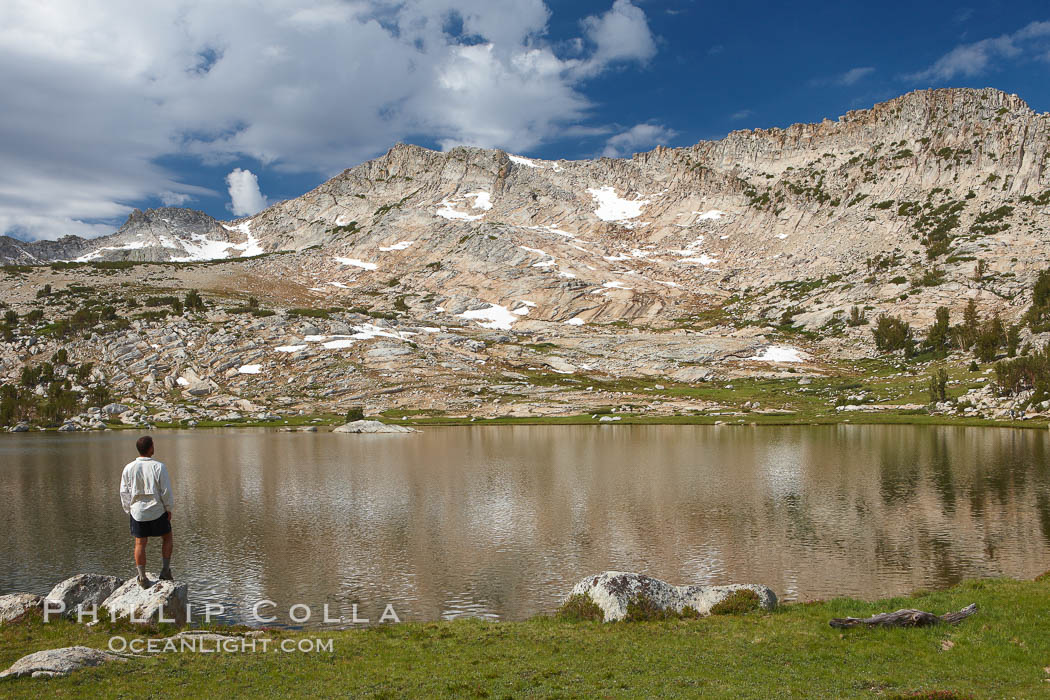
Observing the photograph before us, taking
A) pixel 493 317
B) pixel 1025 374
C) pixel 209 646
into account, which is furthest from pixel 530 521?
pixel 493 317

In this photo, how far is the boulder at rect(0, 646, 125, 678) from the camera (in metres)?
13.1

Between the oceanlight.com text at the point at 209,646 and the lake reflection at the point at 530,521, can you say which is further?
the lake reflection at the point at 530,521

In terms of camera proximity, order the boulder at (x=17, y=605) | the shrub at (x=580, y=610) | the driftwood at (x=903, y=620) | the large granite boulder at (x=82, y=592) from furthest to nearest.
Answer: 1. the shrub at (x=580, y=610)
2. the large granite boulder at (x=82, y=592)
3. the boulder at (x=17, y=605)
4. the driftwood at (x=903, y=620)

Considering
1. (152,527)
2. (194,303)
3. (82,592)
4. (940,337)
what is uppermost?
(194,303)

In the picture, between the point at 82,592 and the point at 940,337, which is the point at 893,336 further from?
the point at 82,592

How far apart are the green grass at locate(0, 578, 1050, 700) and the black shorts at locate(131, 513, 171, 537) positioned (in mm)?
2710

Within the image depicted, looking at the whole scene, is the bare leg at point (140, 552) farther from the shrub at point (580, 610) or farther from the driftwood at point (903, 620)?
the driftwood at point (903, 620)

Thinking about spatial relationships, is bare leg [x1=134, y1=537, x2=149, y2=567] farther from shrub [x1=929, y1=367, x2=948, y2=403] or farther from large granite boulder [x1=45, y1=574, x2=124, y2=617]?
shrub [x1=929, y1=367, x2=948, y2=403]

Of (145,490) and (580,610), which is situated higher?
(145,490)

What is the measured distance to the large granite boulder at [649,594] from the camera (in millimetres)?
20078

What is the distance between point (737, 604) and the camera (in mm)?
20500

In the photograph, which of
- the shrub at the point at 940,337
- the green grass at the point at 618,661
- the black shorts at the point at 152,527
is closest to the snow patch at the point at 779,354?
the shrub at the point at 940,337

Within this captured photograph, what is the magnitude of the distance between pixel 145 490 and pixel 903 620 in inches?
863

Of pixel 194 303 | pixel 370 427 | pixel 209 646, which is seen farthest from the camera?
pixel 194 303
